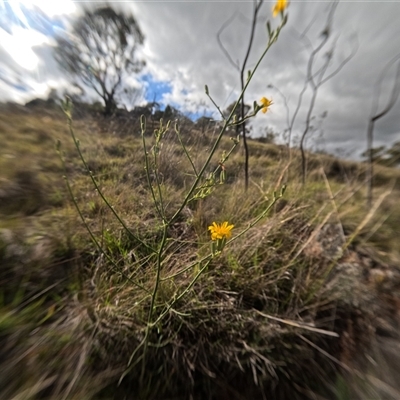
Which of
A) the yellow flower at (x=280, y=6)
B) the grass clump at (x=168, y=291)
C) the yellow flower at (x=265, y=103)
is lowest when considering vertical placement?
the grass clump at (x=168, y=291)

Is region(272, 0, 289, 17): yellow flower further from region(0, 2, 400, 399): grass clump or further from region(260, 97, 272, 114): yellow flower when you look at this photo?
region(260, 97, 272, 114): yellow flower

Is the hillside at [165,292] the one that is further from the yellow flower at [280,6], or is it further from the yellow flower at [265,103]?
the yellow flower at [280,6]

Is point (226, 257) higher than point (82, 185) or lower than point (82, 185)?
lower

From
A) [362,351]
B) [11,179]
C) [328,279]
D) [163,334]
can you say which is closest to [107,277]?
[163,334]

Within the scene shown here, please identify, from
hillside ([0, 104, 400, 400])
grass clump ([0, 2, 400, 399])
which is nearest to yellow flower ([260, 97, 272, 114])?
grass clump ([0, 2, 400, 399])

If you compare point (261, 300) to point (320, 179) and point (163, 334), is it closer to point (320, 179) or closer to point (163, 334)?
point (163, 334)

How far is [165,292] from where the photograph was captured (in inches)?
45.6

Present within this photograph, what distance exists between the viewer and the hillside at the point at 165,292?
40.2 inches

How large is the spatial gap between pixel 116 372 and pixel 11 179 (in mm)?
1583

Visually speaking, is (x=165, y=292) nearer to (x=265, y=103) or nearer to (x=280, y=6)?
(x=265, y=103)

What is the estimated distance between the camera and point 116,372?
1.01 m

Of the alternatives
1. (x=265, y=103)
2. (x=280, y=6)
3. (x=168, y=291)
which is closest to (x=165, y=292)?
(x=168, y=291)

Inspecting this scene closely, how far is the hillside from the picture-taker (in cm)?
102

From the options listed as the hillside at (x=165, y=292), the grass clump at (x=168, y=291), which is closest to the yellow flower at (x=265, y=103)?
the grass clump at (x=168, y=291)
